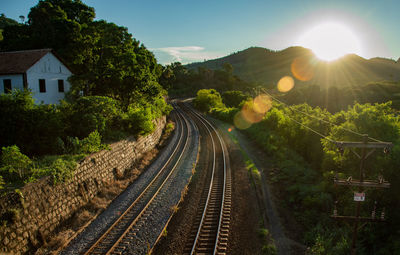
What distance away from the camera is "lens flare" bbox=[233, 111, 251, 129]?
37.3m

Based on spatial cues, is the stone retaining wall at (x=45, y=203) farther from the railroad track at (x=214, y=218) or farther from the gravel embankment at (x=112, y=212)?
the railroad track at (x=214, y=218)

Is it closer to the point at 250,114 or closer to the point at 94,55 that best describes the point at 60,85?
the point at 94,55

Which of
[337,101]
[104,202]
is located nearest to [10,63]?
[104,202]

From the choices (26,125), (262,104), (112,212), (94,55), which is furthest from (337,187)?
(94,55)

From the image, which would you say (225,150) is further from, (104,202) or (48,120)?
(48,120)

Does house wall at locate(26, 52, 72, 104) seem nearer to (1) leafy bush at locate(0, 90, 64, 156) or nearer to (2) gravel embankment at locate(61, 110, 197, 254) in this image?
(1) leafy bush at locate(0, 90, 64, 156)

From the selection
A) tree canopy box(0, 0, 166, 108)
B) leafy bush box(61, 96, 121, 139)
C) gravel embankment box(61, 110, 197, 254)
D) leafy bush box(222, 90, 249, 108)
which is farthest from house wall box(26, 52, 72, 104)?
leafy bush box(222, 90, 249, 108)

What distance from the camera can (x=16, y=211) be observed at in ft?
31.9

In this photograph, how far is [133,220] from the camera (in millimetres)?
12047

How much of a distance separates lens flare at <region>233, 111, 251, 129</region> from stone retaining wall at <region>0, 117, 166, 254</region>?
24114mm

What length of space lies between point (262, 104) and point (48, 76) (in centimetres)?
2885

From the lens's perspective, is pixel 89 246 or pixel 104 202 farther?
pixel 104 202

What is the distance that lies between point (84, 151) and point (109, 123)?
573cm

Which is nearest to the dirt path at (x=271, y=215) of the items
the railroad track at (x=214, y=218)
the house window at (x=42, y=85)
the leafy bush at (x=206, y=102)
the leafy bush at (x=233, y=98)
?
the railroad track at (x=214, y=218)
